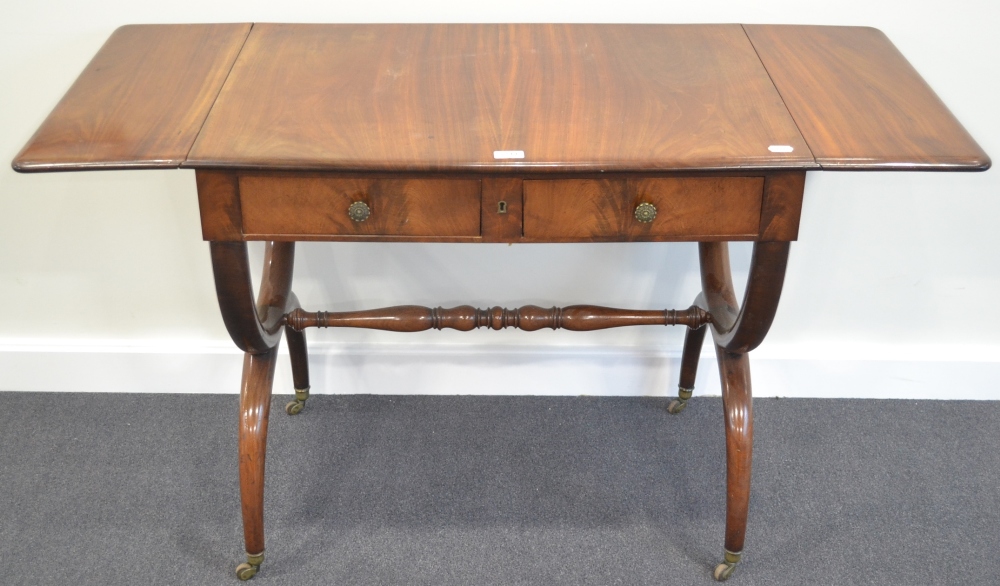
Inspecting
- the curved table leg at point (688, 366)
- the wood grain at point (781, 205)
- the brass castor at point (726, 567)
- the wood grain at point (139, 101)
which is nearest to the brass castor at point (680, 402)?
the curved table leg at point (688, 366)

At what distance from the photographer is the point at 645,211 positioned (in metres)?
1.35

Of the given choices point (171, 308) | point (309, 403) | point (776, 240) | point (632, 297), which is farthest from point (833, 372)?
point (171, 308)

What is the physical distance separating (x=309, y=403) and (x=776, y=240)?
1186 mm

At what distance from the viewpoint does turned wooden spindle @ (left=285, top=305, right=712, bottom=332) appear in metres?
1.81

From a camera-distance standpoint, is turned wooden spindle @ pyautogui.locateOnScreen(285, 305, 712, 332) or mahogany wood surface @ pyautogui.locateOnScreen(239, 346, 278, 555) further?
turned wooden spindle @ pyautogui.locateOnScreen(285, 305, 712, 332)

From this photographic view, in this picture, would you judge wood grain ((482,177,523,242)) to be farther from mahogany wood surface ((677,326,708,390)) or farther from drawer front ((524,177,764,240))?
mahogany wood surface ((677,326,708,390))

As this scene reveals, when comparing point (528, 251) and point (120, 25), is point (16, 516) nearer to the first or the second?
point (120, 25)

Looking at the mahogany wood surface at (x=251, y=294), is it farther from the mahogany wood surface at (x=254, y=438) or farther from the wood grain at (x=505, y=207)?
the wood grain at (x=505, y=207)

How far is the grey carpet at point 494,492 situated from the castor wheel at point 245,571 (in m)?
0.02

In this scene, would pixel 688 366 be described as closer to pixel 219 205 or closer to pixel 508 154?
pixel 508 154

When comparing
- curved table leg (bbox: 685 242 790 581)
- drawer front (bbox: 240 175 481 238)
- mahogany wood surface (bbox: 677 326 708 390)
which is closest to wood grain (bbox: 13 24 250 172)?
drawer front (bbox: 240 175 481 238)

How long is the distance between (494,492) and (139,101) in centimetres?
100

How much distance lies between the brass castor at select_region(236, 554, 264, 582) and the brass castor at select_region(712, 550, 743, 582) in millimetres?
Answer: 821

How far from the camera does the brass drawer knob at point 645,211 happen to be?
1.35m
